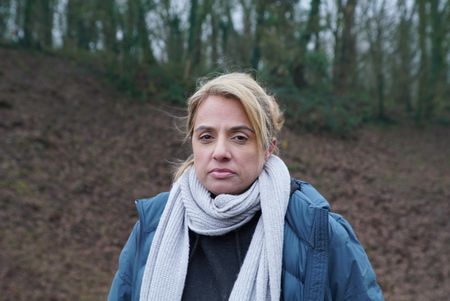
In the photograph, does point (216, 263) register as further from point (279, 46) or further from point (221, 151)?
point (279, 46)

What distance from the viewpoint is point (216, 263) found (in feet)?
7.16

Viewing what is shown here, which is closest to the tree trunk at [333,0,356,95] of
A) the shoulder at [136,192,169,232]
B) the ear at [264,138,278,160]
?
the ear at [264,138,278,160]

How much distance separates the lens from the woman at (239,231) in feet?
6.66

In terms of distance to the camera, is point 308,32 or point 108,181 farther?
point 308,32

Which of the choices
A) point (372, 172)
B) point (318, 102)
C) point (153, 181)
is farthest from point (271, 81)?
point (153, 181)

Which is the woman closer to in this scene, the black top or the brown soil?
the black top

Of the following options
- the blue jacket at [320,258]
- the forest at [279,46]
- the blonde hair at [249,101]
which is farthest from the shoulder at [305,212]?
the forest at [279,46]

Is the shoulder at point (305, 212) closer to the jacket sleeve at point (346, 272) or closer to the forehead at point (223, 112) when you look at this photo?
the jacket sleeve at point (346, 272)

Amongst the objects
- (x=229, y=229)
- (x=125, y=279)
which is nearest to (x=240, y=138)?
(x=229, y=229)

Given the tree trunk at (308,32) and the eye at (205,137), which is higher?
the tree trunk at (308,32)

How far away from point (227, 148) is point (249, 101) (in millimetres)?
213

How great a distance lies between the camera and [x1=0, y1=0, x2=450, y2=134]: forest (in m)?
15.2

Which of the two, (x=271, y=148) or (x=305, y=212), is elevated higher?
(x=271, y=148)

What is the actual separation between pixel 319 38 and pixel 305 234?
16.1 m
